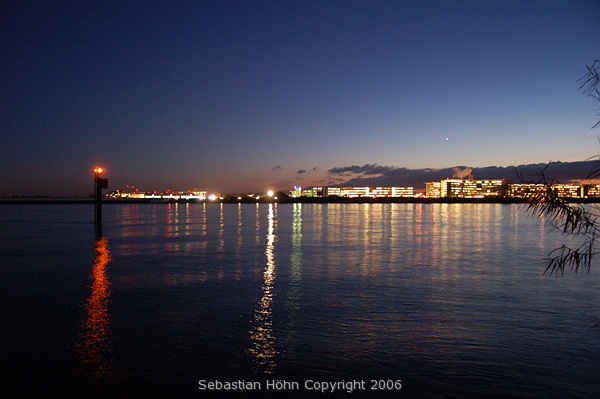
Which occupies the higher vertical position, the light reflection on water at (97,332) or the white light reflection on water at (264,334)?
the light reflection on water at (97,332)

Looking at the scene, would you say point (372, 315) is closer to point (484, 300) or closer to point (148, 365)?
point (484, 300)

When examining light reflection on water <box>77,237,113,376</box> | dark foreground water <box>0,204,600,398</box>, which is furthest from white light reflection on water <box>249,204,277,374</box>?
light reflection on water <box>77,237,113,376</box>

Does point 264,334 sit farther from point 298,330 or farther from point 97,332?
point 97,332

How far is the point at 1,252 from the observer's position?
25.8 m

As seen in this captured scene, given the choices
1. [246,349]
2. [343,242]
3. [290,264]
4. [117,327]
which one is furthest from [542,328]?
[343,242]

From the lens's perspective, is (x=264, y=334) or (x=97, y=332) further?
(x=97, y=332)

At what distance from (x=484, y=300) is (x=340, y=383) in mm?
7242

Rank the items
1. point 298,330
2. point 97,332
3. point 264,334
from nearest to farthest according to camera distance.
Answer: point 264,334 < point 97,332 < point 298,330

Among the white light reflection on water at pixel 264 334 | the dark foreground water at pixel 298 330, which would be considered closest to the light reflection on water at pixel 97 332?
the dark foreground water at pixel 298 330

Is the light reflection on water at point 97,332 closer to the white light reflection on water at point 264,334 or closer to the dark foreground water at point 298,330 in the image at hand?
the dark foreground water at point 298,330

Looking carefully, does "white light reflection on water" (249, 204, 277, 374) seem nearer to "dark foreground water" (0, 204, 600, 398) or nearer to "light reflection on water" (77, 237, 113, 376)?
"dark foreground water" (0, 204, 600, 398)

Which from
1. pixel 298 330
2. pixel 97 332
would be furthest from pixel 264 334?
pixel 97 332

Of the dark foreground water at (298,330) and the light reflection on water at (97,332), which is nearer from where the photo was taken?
the dark foreground water at (298,330)

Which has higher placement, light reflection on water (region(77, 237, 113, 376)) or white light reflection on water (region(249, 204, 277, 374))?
light reflection on water (region(77, 237, 113, 376))
